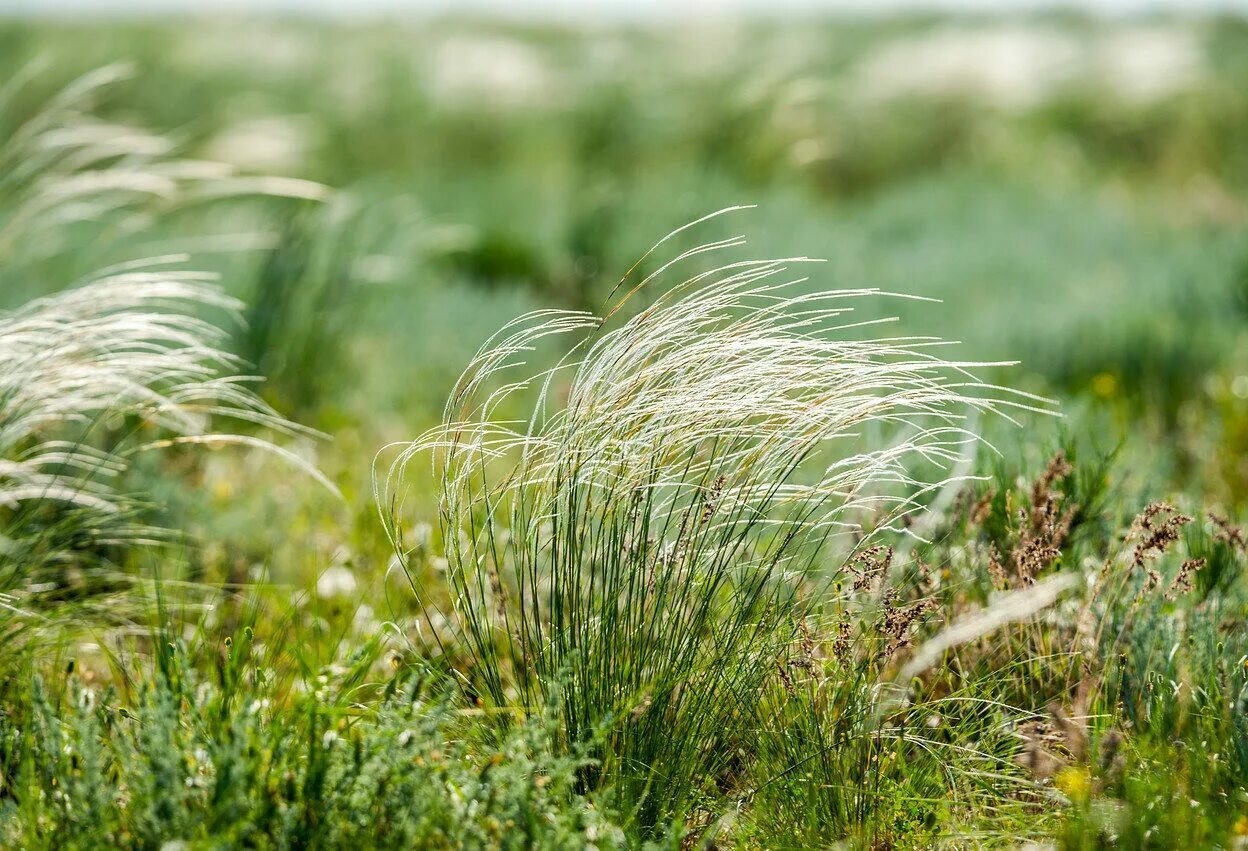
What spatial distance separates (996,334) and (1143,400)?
823 millimetres

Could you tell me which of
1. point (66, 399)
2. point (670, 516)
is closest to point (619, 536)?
point (670, 516)

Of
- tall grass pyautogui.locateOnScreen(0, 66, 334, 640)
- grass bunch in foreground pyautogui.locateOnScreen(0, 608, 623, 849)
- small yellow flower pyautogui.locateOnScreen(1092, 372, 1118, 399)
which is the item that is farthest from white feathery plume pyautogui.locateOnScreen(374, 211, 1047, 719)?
small yellow flower pyautogui.locateOnScreen(1092, 372, 1118, 399)

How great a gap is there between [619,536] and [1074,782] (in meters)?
0.91

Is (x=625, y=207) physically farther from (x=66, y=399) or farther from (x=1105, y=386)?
(x=66, y=399)

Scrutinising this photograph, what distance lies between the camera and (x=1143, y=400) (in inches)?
187

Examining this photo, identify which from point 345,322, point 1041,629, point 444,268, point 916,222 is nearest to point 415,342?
point 345,322

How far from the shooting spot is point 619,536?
2.09 m

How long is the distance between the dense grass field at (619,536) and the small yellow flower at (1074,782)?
0.05 ft

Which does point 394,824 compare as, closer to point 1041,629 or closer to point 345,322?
point 1041,629

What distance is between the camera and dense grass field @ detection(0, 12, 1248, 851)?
1829 millimetres

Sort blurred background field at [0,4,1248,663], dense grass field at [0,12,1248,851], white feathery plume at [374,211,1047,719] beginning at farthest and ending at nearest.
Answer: blurred background field at [0,4,1248,663], white feathery plume at [374,211,1047,719], dense grass field at [0,12,1248,851]

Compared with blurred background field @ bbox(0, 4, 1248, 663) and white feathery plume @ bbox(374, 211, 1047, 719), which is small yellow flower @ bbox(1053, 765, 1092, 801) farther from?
blurred background field @ bbox(0, 4, 1248, 663)

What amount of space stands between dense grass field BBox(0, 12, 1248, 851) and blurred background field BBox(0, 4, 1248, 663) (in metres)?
0.04

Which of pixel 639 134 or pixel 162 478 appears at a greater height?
pixel 639 134
